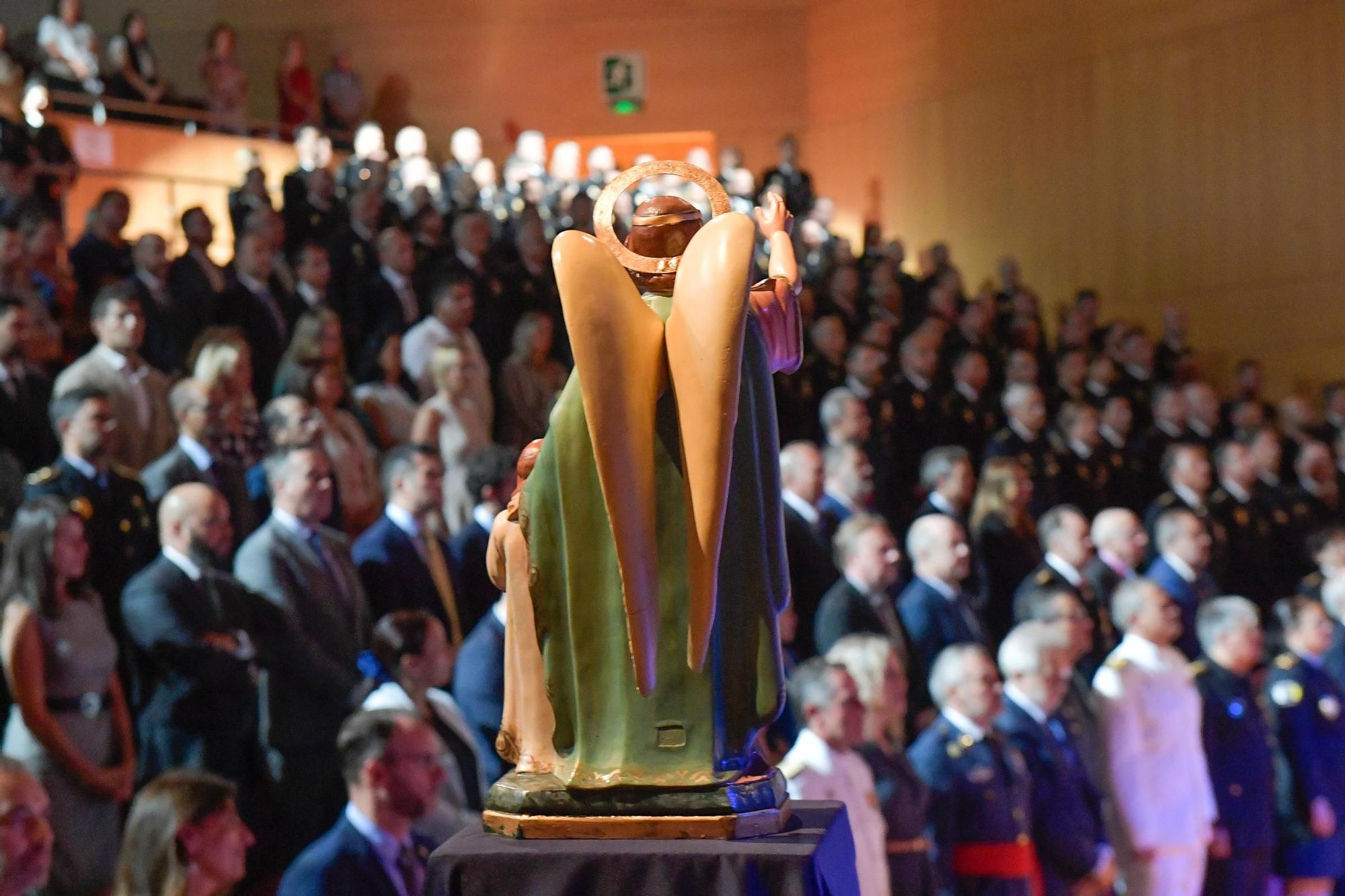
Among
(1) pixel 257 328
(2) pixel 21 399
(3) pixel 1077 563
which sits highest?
(1) pixel 257 328

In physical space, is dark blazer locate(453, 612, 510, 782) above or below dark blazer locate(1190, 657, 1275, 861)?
above

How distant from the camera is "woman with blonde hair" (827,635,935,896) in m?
4.40

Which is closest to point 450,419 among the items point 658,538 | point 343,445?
point 343,445

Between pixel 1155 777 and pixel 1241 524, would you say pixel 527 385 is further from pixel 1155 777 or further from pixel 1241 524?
pixel 1241 524

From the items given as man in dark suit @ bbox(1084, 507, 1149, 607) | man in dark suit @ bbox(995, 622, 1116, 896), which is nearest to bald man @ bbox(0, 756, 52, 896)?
man in dark suit @ bbox(995, 622, 1116, 896)

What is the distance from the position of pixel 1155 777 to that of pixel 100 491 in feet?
10.3

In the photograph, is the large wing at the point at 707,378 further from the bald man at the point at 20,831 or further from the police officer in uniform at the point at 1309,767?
the police officer in uniform at the point at 1309,767

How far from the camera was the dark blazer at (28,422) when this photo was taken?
531cm

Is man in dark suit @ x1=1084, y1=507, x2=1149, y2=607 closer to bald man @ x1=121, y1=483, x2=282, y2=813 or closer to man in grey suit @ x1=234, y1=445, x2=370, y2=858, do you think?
man in grey suit @ x1=234, y1=445, x2=370, y2=858

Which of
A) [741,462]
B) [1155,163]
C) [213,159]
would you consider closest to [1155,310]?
[1155,163]

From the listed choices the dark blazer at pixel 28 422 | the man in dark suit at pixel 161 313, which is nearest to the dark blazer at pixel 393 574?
the dark blazer at pixel 28 422

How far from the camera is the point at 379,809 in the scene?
12.1 ft

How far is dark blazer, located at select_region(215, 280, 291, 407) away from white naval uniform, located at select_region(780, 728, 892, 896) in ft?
10.8

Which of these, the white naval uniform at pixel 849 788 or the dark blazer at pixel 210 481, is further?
the dark blazer at pixel 210 481
